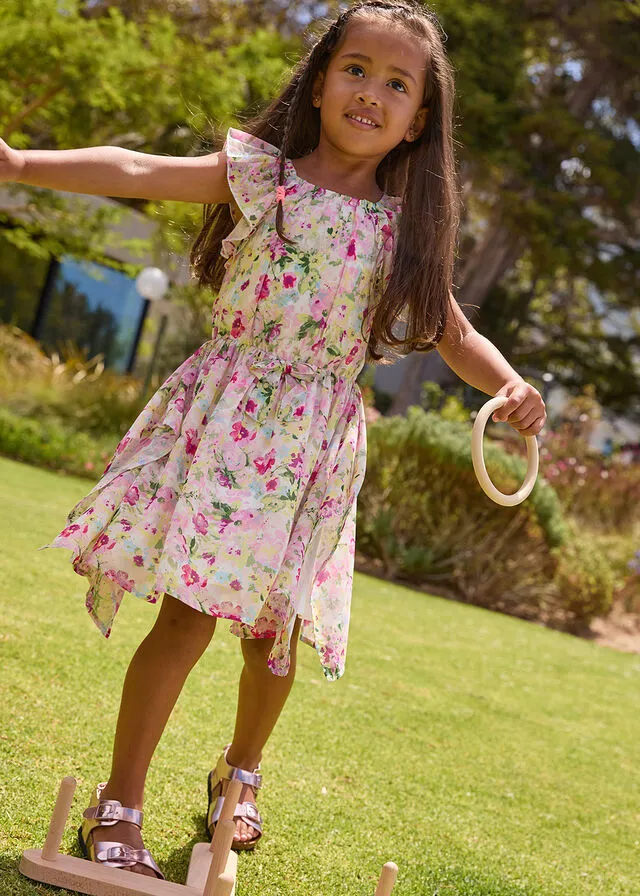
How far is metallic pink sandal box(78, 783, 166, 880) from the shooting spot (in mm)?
2082

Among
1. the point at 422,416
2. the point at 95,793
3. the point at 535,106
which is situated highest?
the point at 535,106

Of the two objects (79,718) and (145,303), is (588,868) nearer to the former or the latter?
(79,718)

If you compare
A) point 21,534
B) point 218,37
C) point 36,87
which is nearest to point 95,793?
point 21,534

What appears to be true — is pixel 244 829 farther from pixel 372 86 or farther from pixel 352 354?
pixel 372 86

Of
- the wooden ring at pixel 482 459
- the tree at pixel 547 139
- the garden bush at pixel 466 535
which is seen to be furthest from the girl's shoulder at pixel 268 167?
the tree at pixel 547 139

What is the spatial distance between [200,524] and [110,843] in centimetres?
67

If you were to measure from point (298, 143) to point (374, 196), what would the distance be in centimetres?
24

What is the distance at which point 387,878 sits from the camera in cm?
180

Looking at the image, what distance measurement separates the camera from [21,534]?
225 inches

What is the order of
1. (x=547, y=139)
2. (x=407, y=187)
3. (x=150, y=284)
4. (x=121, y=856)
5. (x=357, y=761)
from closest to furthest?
1. (x=121, y=856)
2. (x=407, y=187)
3. (x=357, y=761)
4. (x=150, y=284)
5. (x=547, y=139)

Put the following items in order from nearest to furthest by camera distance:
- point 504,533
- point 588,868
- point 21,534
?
1. point 588,868
2. point 21,534
3. point 504,533

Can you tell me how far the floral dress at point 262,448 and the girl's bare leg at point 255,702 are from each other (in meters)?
0.12

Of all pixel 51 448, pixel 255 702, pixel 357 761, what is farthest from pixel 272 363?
pixel 51 448

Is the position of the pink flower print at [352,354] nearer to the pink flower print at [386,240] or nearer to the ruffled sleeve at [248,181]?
the pink flower print at [386,240]
